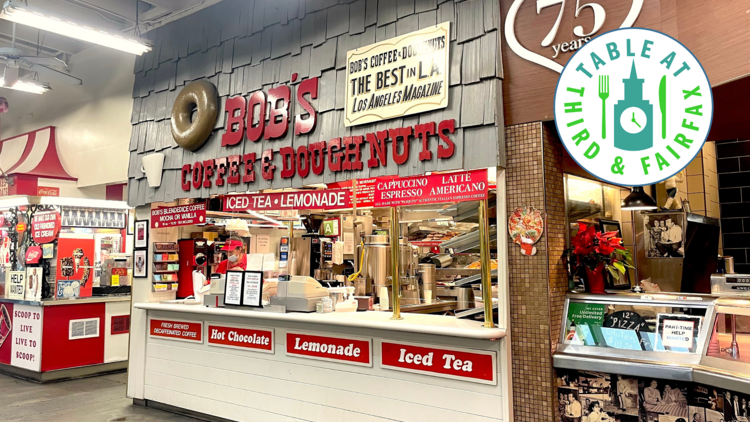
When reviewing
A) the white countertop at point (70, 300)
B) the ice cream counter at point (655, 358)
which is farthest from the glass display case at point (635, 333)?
the white countertop at point (70, 300)

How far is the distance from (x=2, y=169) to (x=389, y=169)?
945cm

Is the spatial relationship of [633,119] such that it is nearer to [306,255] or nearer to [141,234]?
[306,255]

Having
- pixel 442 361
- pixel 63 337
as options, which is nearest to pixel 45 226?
pixel 63 337

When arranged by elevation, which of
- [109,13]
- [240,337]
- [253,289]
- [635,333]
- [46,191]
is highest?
[109,13]

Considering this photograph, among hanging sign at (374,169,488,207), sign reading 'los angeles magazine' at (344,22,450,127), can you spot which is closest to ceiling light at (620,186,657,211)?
hanging sign at (374,169,488,207)

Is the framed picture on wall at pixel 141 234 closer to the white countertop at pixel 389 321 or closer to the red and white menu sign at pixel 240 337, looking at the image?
the white countertop at pixel 389 321

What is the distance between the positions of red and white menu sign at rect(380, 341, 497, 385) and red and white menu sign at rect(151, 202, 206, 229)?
2481 millimetres

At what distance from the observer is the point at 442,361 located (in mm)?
3562

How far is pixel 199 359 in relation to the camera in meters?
5.06

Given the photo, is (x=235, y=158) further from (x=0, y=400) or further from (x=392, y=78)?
(x=0, y=400)

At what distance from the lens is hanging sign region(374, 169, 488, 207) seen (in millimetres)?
3555

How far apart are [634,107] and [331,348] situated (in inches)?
107

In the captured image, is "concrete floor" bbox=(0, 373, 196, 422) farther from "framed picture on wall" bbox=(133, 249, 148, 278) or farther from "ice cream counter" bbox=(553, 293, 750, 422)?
"ice cream counter" bbox=(553, 293, 750, 422)

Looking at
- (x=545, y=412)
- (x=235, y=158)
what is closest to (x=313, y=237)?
(x=235, y=158)
